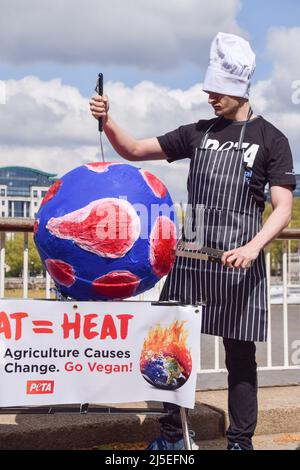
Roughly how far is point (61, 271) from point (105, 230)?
29cm

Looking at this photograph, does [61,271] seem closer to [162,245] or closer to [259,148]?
[162,245]

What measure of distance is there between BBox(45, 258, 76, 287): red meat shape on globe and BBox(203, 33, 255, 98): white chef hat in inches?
43.7

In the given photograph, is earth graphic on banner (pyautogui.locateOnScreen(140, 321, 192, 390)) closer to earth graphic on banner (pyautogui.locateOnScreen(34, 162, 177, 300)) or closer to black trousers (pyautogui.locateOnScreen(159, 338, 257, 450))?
earth graphic on banner (pyautogui.locateOnScreen(34, 162, 177, 300))

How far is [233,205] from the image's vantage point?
11.1 feet

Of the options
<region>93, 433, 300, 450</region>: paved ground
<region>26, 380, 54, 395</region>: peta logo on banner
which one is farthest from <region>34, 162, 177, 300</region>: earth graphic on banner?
<region>93, 433, 300, 450</region>: paved ground

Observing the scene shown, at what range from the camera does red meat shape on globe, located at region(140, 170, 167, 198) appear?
3.02 meters

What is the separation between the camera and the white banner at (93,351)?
3006 mm

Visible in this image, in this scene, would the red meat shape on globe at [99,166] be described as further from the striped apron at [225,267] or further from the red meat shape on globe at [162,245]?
the striped apron at [225,267]

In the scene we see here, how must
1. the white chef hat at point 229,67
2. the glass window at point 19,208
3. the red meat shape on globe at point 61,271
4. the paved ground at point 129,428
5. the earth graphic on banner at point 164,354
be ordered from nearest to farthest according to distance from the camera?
the red meat shape on globe at point 61,271
the earth graphic on banner at point 164,354
the white chef hat at point 229,67
the paved ground at point 129,428
the glass window at point 19,208

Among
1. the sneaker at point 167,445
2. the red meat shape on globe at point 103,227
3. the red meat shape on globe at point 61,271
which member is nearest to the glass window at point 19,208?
the sneaker at point 167,445

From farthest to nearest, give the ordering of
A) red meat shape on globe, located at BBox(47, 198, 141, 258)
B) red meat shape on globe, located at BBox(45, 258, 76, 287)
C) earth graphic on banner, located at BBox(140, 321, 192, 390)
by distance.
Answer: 1. earth graphic on banner, located at BBox(140, 321, 192, 390)
2. red meat shape on globe, located at BBox(45, 258, 76, 287)
3. red meat shape on globe, located at BBox(47, 198, 141, 258)

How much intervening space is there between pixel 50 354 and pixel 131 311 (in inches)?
15.1

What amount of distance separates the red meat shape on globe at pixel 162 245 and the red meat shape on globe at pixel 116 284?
0.35ft
